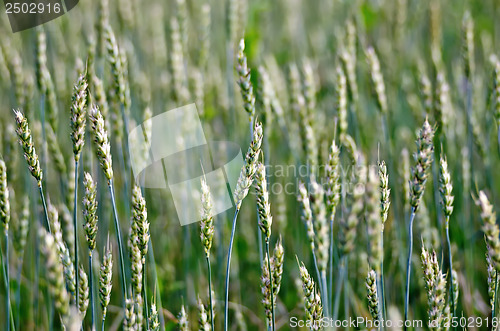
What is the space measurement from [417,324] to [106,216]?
0.99m

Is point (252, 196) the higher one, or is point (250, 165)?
point (252, 196)

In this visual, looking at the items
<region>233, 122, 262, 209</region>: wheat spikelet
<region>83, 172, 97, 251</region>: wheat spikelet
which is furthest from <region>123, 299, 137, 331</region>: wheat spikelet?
<region>233, 122, 262, 209</region>: wheat spikelet

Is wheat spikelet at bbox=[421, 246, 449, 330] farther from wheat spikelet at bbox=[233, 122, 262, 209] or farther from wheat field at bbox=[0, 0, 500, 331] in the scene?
wheat spikelet at bbox=[233, 122, 262, 209]

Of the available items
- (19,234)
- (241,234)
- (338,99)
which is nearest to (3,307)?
(19,234)

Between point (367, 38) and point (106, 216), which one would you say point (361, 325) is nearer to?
point (106, 216)

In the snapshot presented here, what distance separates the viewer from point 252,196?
6.61 feet

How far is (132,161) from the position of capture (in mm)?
1466

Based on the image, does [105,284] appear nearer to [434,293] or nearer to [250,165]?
[250,165]

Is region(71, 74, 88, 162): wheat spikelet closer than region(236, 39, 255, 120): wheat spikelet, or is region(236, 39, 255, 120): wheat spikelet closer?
region(71, 74, 88, 162): wheat spikelet

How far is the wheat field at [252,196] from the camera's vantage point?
97cm

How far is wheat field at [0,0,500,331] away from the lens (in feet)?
3.18

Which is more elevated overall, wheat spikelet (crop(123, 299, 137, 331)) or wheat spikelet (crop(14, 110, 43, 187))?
wheat spikelet (crop(14, 110, 43, 187))

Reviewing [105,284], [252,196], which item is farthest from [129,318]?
[252,196]

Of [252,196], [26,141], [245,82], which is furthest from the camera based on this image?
[252,196]
